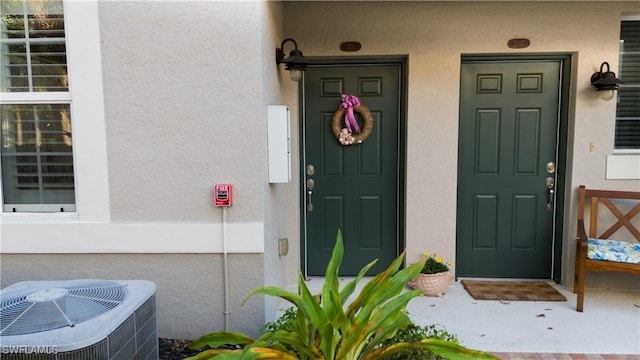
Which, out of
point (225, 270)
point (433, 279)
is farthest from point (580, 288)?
point (225, 270)

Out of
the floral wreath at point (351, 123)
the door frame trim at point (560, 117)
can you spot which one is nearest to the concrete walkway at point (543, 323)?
the door frame trim at point (560, 117)

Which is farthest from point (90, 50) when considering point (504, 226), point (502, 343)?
point (504, 226)

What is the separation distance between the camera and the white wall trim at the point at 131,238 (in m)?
2.43

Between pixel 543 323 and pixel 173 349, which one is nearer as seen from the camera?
pixel 173 349

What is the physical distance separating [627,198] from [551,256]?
2.56 feet

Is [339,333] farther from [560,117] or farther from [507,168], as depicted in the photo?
[560,117]

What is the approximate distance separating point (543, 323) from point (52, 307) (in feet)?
9.97

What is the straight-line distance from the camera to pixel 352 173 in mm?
3574

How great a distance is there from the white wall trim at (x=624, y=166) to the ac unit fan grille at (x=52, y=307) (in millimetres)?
3841

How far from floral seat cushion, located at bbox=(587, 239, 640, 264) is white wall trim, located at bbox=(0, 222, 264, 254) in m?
2.51

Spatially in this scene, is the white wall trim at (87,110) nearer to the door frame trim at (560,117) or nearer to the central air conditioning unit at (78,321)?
the central air conditioning unit at (78,321)

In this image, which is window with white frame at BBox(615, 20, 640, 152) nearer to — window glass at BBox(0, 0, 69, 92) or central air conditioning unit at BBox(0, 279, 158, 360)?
central air conditioning unit at BBox(0, 279, 158, 360)

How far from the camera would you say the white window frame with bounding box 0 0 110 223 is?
2.34 metres

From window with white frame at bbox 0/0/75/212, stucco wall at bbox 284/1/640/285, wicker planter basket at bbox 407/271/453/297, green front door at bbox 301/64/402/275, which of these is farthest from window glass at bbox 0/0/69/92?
wicker planter basket at bbox 407/271/453/297
